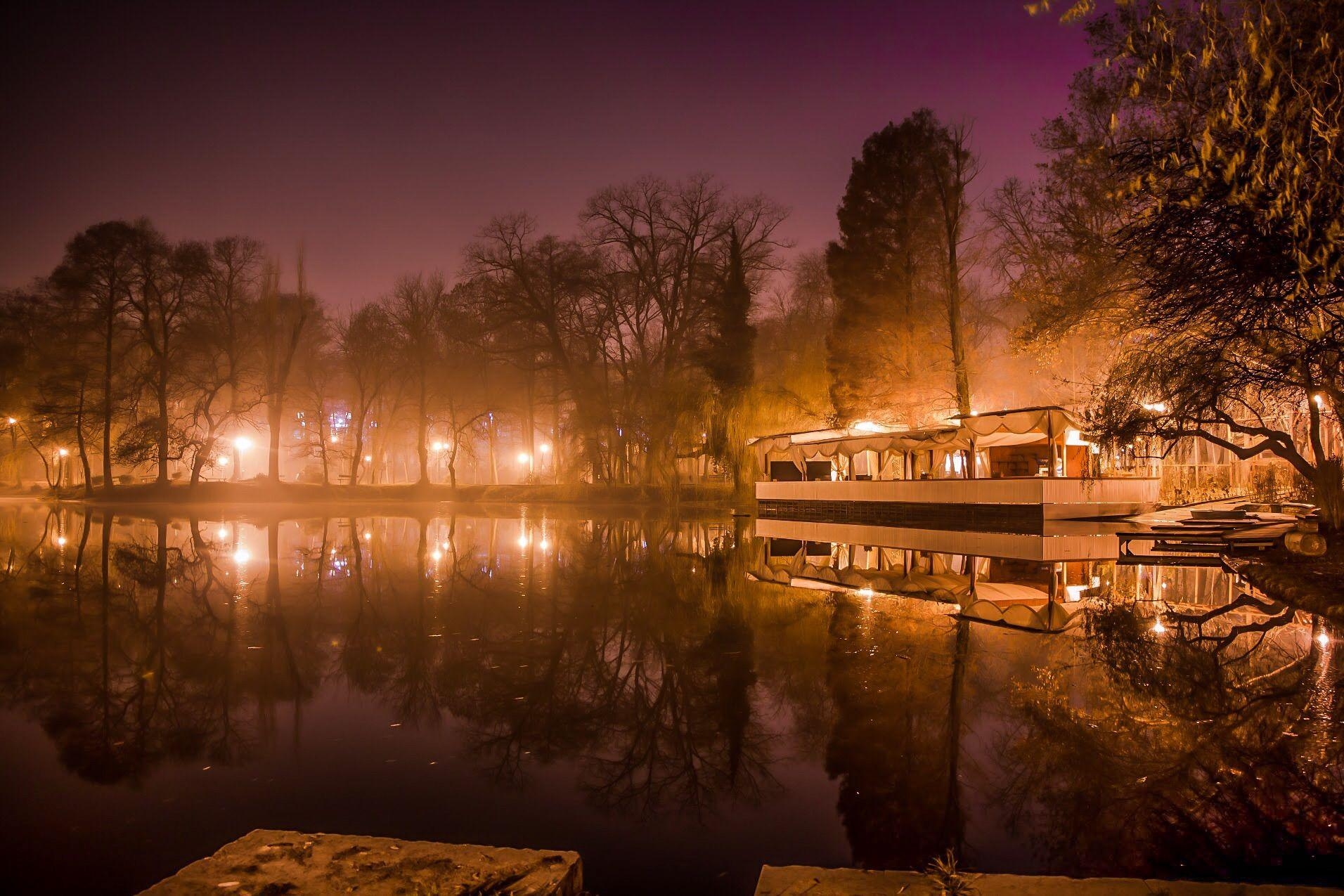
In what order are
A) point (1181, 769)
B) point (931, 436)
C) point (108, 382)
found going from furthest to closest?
point (108, 382), point (931, 436), point (1181, 769)

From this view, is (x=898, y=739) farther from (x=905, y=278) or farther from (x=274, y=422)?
(x=274, y=422)

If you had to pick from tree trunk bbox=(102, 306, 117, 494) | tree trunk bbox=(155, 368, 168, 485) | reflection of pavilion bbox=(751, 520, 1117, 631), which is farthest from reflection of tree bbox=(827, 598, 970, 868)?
tree trunk bbox=(102, 306, 117, 494)

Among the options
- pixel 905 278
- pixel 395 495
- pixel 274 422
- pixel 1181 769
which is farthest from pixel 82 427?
pixel 1181 769

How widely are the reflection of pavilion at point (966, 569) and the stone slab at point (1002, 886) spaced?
663 centimetres

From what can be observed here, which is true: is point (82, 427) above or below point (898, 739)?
above

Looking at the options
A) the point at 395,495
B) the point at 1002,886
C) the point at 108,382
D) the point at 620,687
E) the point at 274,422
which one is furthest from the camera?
the point at 395,495

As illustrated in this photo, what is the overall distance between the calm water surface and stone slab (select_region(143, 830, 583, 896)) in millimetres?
503

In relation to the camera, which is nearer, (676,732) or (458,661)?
(676,732)

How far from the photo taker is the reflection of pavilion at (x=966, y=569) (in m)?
10.9

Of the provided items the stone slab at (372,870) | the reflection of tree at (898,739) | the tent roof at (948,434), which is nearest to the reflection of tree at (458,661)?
the reflection of tree at (898,739)

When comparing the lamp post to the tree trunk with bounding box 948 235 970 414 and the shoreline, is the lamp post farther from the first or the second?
the tree trunk with bounding box 948 235 970 414

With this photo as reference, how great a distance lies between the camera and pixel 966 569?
48.9 feet

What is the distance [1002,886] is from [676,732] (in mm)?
2865

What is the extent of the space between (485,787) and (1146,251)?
32.5 feet
